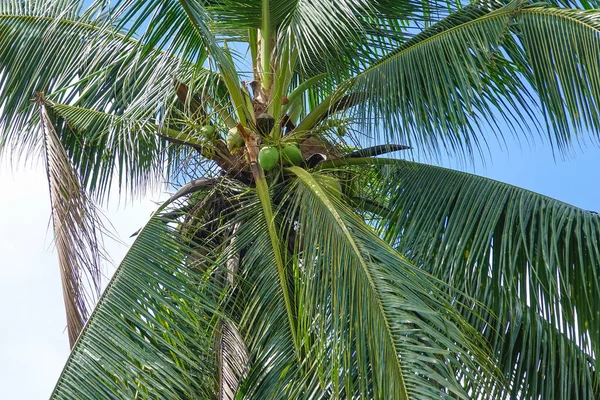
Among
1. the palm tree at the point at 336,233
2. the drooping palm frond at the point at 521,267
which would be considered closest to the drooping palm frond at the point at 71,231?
the palm tree at the point at 336,233

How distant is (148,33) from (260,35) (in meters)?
1.12

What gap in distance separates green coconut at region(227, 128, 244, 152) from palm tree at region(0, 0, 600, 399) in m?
0.02

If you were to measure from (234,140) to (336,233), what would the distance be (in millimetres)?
1077

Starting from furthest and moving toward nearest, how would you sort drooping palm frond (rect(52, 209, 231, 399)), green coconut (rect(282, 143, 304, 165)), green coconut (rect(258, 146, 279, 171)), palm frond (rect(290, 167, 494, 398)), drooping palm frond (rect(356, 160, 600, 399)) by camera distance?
green coconut (rect(282, 143, 304, 165))
green coconut (rect(258, 146, 279, 171))
drooping palm frond (rect(356, 160, 600, 399))
drooping palm frond (rect(52, 209, 231, 399))
palm frond (rect(290, 167, 494, 398))

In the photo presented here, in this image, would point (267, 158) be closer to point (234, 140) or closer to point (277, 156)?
point (277, 156)

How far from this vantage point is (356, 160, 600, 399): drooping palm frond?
464 centimetres

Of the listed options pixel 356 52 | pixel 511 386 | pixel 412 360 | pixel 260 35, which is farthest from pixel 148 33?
pixel 511 386

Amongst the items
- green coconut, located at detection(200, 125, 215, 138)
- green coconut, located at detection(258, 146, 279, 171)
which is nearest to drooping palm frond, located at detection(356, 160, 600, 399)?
green coconut, located at detection(258, 146, 279, 171)

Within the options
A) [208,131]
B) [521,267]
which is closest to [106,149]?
[208,131]

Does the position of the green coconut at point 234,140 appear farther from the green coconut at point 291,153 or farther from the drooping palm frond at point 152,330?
the drooping palm frond at point 152,330

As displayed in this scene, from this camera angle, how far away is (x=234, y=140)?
5.23 meters

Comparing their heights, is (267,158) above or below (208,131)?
below

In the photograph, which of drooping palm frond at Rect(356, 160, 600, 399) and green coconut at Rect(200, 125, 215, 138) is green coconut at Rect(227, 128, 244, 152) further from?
drooping palm frond at Rect(356, 160, 600, 399)

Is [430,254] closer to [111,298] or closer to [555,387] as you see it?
[555,387]
